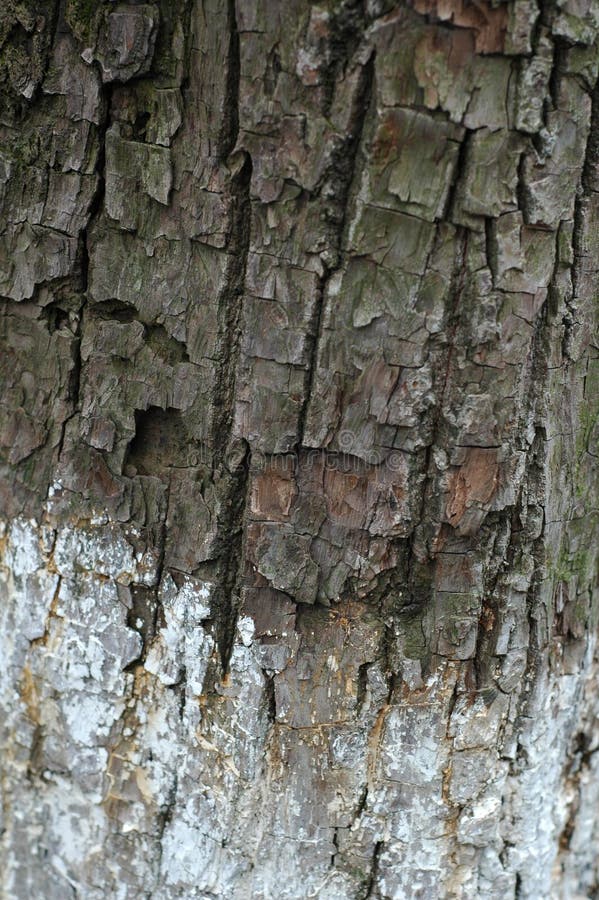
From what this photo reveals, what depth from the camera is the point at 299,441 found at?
159cm

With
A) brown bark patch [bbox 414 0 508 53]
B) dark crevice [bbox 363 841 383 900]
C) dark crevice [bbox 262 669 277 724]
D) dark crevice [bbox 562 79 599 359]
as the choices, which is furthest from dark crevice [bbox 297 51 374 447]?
dark crevice [bbox 363 841 383 900]

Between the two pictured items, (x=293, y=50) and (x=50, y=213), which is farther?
(x=50, y=213)

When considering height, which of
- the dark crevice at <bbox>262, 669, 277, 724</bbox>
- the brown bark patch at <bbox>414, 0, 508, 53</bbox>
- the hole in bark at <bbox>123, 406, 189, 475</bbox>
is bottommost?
the dark crevice at <bbox>262, 669, 277, 724</bbox>

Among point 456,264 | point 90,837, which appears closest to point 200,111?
point 456,264

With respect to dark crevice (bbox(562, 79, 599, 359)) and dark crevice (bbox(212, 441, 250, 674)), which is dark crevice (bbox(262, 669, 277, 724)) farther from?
dark crevice (bbox(562, 79, 599, 359))

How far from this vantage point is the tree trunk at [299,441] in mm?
1435

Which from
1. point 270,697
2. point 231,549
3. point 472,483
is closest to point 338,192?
point 472,483

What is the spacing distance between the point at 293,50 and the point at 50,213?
0.60 m

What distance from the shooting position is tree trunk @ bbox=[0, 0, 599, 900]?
1.43 meters

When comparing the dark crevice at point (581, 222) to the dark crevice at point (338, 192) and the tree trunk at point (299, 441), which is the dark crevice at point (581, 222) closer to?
the tree trunk at point (299, 441)

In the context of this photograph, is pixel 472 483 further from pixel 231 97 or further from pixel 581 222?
pixel 231 97

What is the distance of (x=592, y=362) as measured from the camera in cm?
170

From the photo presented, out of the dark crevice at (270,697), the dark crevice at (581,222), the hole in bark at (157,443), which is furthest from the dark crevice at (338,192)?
the dark crevice at (270,697)

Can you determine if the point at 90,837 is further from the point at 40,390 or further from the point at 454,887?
the point at 40,390
